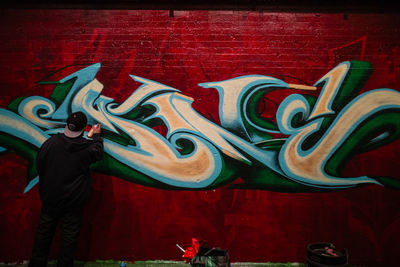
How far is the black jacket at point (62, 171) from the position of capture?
3535 millimetres

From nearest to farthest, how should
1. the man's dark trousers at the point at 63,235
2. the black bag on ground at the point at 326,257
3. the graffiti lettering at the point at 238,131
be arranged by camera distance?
the black bag on ground at the point at 326,257
the man's dark trousers at the point at 63,235
the graffiti lettering at the point at 238,131

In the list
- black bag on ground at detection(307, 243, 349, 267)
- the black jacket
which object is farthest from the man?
black bag on ground at detection(307, 243, 349, 267)

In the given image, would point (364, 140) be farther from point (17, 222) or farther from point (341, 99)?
point (17, 222)

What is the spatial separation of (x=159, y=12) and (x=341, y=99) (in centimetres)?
303

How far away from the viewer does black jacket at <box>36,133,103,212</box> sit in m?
3.54

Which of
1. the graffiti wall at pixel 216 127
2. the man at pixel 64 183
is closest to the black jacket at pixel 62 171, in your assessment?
the man at pixel 64 183

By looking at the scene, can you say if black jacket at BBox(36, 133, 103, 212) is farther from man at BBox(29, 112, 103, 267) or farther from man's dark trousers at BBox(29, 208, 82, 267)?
man's dark trousers at BBox(29, 208, 82, 267)

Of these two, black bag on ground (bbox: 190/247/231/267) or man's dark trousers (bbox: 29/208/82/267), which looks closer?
black bag on ground (bbox: 190/247/231/267)

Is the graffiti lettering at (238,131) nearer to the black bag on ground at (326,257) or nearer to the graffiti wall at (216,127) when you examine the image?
the graffiti wall at (216,127)

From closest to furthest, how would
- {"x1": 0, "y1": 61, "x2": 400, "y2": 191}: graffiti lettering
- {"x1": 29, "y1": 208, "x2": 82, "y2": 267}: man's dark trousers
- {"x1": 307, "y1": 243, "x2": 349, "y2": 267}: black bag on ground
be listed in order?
{"x1": 307, "y1": 243, "x2": 349, "y2": 267}: black bag on ground
{"x1": 29, "y1": 208, "x2": 82, "y2": 267}: man's dark trousers
{"x1": 0, "y1": 61, "x2": 400, "y2": 191}: graffiti lettering

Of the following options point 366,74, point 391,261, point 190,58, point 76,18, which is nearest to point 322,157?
point 366,74

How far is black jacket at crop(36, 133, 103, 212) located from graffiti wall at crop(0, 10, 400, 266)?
62 centimetres

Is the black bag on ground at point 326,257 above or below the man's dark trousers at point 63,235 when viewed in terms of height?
below

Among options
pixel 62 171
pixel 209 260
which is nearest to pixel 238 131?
pixel 209 260
